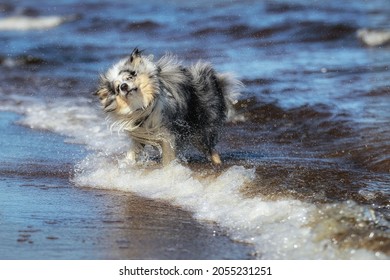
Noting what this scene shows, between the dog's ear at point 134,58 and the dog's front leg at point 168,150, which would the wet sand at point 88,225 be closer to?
the dog's front leg at point 168,150

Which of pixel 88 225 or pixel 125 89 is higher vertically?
pixel 125 89

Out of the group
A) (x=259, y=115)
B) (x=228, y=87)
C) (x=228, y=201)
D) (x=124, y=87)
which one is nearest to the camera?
(x=228, y=201)

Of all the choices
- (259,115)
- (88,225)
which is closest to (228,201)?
(88,225)

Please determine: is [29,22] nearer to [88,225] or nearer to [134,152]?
[134,152]

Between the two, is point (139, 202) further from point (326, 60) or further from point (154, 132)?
point (326, 60)

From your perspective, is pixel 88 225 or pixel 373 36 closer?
pixel 88 225

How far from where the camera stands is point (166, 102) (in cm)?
762

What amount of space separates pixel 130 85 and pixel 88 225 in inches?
75.0

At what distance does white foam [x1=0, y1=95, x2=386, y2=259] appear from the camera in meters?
5.06

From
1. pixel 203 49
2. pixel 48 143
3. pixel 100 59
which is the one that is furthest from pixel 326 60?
pixel 48 143

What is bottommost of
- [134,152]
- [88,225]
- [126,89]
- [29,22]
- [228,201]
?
[88,225]

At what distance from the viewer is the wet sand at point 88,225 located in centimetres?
507

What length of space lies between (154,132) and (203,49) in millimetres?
9898

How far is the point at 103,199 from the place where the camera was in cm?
659
